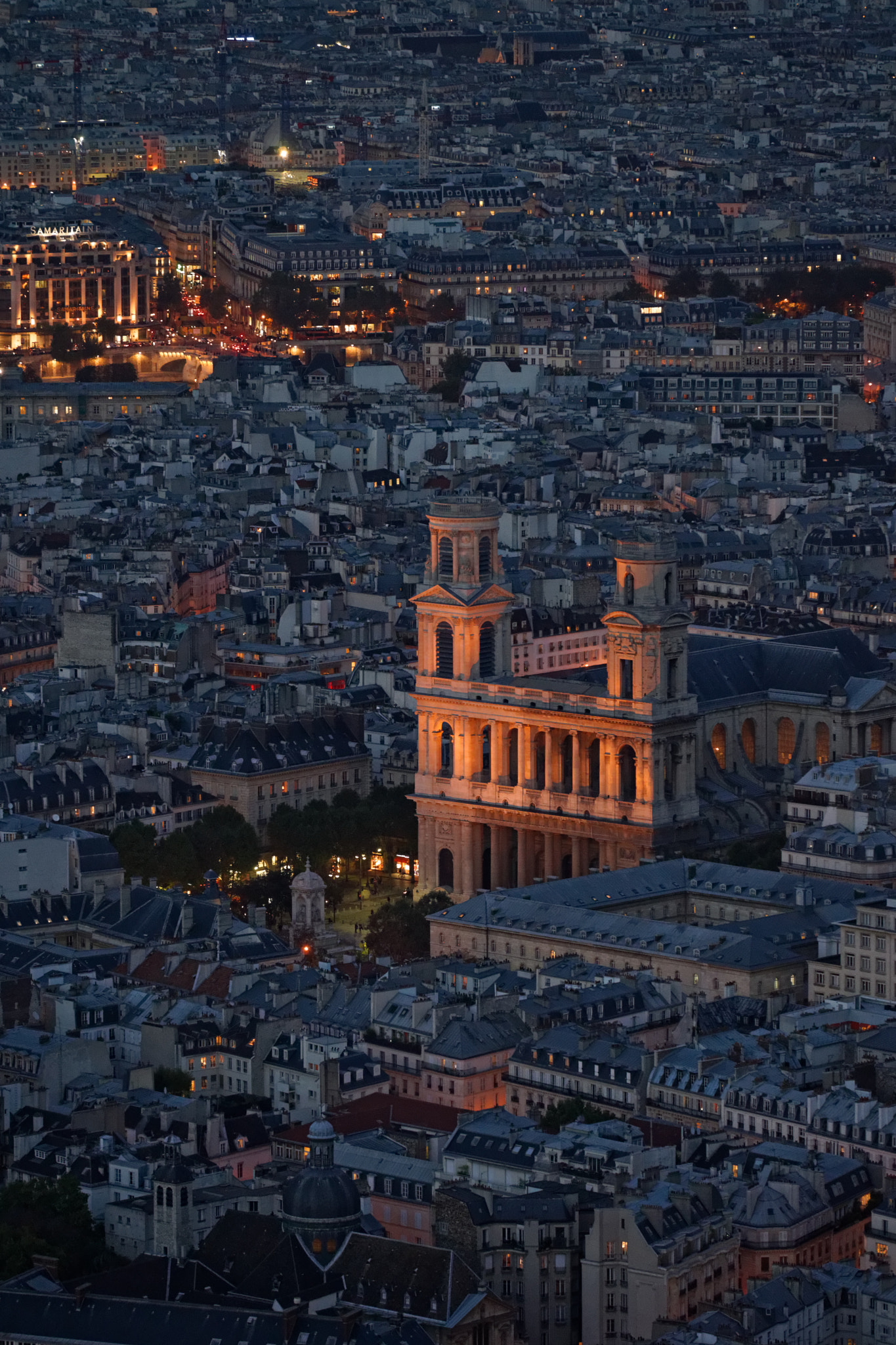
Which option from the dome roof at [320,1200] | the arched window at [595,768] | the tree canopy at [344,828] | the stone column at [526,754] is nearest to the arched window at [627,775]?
the arched window at [595,768]

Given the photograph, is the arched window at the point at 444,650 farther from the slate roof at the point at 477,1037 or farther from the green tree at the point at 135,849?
the slate roof at the point at 477,1037

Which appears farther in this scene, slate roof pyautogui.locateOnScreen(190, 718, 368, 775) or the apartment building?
slate roof pyautogui.locateOnScreen(190, 718, 368, 775)

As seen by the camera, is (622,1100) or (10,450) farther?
(10,450)

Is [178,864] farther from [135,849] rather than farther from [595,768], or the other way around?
[595,768]

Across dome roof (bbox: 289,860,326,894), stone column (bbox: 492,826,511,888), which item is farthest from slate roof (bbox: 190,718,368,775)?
dome roof (bbox: 289,860,326,894)

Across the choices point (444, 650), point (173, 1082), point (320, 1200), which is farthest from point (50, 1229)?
point (444, 650)

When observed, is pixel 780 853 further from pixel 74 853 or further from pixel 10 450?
pixel 10 450

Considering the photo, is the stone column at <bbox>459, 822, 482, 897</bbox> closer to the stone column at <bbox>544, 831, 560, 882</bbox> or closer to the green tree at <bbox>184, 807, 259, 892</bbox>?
the stone column at <bbox>544, 831, 560, 882</bbox>

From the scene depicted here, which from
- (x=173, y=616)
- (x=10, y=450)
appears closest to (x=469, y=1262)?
(x=173, y=616)
